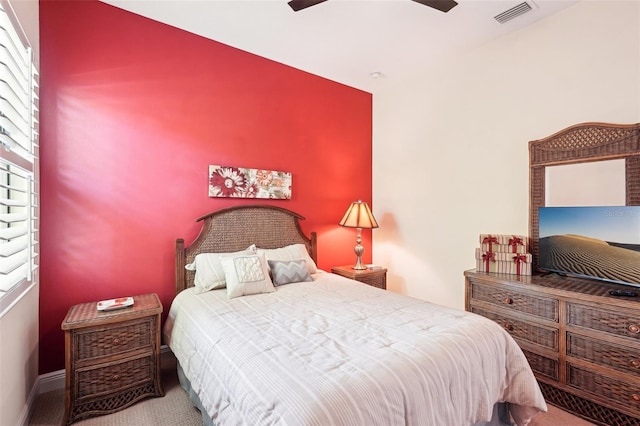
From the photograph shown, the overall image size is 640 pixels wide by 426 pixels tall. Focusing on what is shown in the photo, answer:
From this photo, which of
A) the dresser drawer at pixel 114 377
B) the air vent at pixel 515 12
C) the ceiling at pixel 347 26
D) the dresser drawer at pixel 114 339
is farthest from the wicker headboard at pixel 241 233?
the air vent at pixel 515 12

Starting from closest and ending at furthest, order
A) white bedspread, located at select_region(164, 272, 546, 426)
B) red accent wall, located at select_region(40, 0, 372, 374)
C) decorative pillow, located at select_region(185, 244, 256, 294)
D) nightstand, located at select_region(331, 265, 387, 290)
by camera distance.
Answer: white bedspread, located at select_region(164, 272, 546, 426)
red accent wall, located at select_region(40, 0, 372, 374)
decorative pillow, located at select_region(185, 244, 256, 294)
nightstand, located at select_region(331, 265, 387, 290)

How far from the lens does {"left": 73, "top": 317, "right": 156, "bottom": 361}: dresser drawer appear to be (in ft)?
6.40

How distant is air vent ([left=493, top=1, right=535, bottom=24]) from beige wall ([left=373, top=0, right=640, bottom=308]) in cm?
27

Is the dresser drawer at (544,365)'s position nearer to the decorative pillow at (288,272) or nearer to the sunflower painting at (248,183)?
the decorative pillow at (288,272)

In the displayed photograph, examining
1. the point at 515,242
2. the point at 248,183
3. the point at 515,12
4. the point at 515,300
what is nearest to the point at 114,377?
the point at 248,183

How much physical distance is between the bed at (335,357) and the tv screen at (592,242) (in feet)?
3.58

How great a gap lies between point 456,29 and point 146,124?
2867 millimetres

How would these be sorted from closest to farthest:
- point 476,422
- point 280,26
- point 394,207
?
point 476,422 < point 280,26 < point 394,207

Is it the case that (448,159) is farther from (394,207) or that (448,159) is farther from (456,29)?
(456,29)

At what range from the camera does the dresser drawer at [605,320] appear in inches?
71.7

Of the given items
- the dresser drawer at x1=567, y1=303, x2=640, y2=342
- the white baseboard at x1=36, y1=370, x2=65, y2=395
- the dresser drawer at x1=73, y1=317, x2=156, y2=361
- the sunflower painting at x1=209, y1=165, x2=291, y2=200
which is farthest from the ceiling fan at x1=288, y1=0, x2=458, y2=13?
the white baseboard at x1=36, y1=370, x2=65, y2=395

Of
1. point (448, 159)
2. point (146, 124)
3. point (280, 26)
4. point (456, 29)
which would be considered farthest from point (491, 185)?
point (146, 124)

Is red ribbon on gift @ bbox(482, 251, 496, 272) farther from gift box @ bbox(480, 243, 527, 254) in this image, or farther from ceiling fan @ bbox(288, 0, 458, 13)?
ceiling fan @ bbox(288, 0, 458, 13)

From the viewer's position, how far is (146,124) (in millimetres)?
2609
